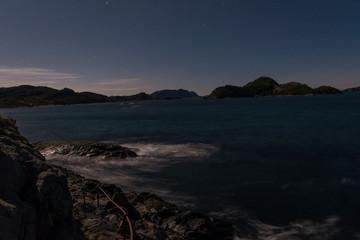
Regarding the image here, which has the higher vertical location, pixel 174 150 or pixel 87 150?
pixel 87 150

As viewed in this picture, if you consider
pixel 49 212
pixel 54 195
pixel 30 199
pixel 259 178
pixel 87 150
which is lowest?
pixel 259 178

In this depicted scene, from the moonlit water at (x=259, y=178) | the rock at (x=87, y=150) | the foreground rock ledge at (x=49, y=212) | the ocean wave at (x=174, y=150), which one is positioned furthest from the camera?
the ocean wave at (x=174, y=150)

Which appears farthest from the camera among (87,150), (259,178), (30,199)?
(87,150)

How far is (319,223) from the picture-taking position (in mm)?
13859

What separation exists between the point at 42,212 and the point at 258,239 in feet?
37.0

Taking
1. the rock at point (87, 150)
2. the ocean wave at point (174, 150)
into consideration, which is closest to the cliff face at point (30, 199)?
the rock at point (87, 150)

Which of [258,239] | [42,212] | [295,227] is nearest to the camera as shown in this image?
[42,212]

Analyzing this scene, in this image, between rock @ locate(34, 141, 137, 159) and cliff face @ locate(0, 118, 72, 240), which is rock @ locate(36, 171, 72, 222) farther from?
rock @ locate(34, 141, 137, 159)

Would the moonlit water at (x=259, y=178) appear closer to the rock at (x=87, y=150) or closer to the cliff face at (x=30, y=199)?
the rock at (x=87, y=150)

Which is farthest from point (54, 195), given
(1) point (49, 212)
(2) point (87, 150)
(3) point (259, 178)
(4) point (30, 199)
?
(2) point (87, 150)

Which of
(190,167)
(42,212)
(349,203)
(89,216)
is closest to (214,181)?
(190,167)

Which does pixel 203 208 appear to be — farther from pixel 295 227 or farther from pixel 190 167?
pixel 190 167

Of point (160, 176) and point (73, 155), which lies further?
point (73, 155)

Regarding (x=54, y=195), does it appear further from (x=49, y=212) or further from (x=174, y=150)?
(x=174, y=150)
